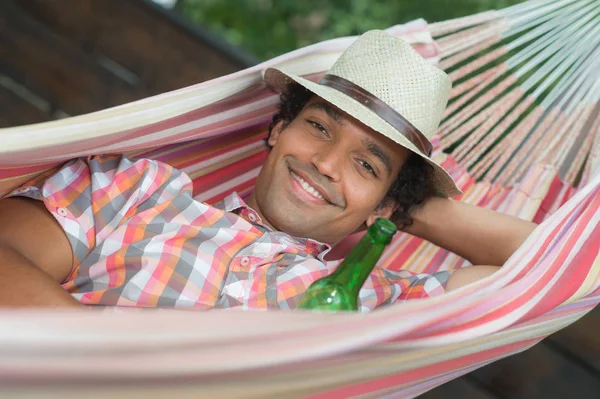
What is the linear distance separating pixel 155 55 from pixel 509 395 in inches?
51.5

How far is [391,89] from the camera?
1.28 meters

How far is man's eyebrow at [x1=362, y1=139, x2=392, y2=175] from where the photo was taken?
4.17 feet

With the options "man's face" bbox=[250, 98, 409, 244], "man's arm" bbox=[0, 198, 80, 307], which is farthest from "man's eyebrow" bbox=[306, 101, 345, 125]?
"man's arm" bbox=[0, 198, 80, 307]

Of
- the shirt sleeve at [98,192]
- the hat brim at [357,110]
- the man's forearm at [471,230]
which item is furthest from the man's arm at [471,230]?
the shirt sleeve at [98,192]

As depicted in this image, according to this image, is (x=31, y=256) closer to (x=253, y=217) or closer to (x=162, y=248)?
(x=162, y=248)

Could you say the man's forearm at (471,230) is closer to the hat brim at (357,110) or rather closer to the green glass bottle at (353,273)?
the hat brim at (357,110)

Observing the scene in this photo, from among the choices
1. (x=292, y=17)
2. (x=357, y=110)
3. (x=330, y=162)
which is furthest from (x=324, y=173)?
(x=292, y=17)

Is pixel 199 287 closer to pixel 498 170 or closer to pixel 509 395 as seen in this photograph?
pixel 498 170

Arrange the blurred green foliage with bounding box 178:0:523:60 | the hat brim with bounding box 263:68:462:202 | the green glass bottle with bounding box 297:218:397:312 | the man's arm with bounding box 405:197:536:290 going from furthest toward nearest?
1. the blurred green foliage with bounding box 178:0:523:60
2. the man's arm with bounding box 405:197:536:290
3. the hat brim with bounding box 263:68:462:202
4. the green glass bottle with bounding box 297:218:397:312

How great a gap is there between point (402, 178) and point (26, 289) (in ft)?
2.49

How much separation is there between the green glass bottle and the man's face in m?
0.28

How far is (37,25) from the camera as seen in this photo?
2.01 m

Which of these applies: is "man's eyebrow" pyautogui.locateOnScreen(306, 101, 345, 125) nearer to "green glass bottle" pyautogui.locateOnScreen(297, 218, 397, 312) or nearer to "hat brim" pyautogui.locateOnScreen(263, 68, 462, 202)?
"hat brim" pyautogui.locateOnScreen(263, 68, 462, 202)

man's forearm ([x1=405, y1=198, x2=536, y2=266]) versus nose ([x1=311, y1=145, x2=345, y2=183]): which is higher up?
nose ([x1=311, y1=145, x2=345, y2=183])
